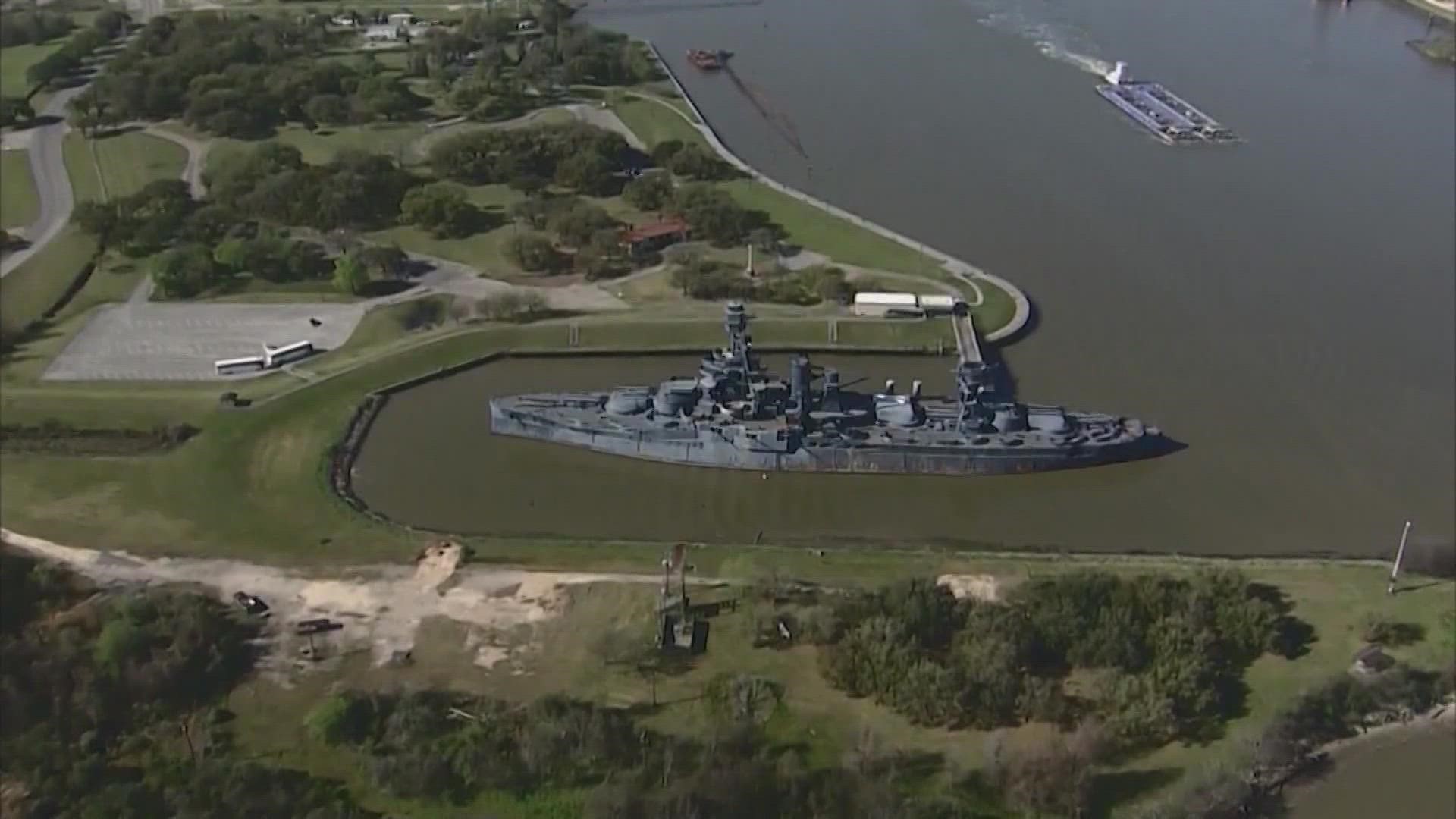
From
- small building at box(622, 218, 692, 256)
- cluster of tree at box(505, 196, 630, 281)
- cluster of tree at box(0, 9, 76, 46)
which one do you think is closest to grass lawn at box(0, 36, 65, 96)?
cluster of tree at box(0, 9, 76, 46)

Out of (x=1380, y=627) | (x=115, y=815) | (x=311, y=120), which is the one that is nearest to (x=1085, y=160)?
(x=1380, y=627)

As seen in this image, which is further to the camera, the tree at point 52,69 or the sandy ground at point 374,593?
the tree at point 52,69

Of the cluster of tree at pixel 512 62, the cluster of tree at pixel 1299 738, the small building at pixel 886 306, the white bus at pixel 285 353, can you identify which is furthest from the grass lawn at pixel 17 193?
the cluster of tree at pixel 1299 738

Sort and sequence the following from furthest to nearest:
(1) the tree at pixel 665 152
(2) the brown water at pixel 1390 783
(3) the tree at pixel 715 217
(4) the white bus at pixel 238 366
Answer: (1) the tree at pixel 665 152, (3) the tree at pixel 715 217, (4) the white bus at pixel 238 366, (2) the brown water at pixel 1390 783

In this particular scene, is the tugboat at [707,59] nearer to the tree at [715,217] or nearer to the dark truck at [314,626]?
the tree at [715,217]

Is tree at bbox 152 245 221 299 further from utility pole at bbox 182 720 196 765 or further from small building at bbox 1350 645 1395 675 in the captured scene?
small building at bbox 1350 645 1395 675

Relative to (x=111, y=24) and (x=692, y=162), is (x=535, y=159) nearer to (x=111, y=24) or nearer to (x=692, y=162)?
(x=692, y=162)
